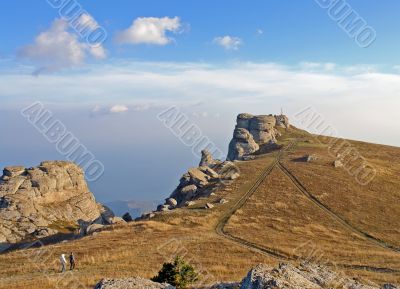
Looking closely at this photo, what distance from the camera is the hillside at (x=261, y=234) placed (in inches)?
1810

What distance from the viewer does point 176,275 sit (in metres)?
27.2

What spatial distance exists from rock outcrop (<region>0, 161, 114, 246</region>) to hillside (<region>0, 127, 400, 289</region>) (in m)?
44.0

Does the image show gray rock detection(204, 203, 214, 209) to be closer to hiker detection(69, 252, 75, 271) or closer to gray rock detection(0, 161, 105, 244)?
hiker detection(69, 252, 75, 271)

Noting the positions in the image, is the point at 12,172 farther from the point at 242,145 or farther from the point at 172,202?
the point at 242,145

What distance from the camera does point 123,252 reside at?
54.1 meters

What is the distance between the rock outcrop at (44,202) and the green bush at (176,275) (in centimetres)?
8870

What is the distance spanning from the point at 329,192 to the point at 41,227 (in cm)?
7974

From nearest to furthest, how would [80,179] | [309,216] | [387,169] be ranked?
[309,216], [387,169], [80,179]

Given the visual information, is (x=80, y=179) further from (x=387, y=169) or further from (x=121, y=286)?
(x=121, y=286)

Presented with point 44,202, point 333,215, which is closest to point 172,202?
point 333,215

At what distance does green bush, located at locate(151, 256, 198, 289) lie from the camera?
2698 cm


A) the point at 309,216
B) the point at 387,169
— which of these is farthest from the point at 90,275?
the point at 387,169

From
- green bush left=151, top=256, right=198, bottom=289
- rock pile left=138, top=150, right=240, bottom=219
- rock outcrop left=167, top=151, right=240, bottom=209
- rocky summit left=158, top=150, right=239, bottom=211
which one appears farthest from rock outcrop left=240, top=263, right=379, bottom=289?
rock outcrop left=167, top=151, right=240, bottom=209

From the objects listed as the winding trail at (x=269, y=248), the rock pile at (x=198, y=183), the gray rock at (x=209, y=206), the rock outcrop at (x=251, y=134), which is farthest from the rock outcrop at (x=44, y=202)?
the rock outcrop at (x=251, y=134)
